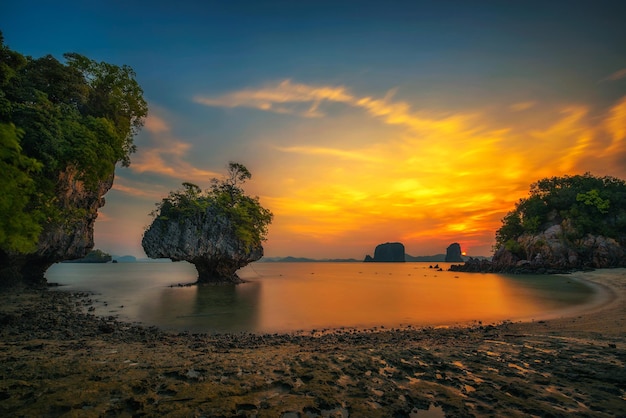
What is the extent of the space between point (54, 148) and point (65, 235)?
11554mm

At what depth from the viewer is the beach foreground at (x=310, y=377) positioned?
456cm

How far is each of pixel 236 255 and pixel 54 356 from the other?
29644mm

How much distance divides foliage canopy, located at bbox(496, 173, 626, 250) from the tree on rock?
6510 cm

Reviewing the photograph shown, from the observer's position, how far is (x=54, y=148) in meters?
16.2

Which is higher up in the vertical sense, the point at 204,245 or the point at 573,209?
the point at 573,209

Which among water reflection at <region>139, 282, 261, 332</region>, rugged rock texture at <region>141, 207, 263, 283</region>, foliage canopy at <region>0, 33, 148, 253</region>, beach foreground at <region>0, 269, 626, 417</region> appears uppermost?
foliage canopy at <region>0, 33, 148, 253</region>

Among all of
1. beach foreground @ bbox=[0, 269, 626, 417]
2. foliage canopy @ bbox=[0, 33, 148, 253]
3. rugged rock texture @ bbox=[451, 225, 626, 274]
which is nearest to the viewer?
beach foreground @ bbox=[0, 269, 626, 417]

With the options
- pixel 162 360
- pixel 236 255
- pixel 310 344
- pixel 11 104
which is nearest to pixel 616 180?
pixel 236 255

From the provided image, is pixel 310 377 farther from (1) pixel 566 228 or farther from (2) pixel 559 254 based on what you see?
(1) pixel 566 228

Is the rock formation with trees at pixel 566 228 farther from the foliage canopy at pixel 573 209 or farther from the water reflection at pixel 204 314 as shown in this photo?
the water reflection at pixel 204 314

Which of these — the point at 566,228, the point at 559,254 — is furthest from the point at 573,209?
the point at 559,254

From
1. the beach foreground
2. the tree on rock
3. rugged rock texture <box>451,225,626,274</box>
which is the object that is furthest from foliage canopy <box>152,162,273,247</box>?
rugged rock texture <box>451,225,626,274</box>

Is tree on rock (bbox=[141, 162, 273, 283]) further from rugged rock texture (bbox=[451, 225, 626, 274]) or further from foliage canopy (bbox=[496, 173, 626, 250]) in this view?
foliage canopy (bbox=[496, 173, 626, 250])

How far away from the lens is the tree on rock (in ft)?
109
